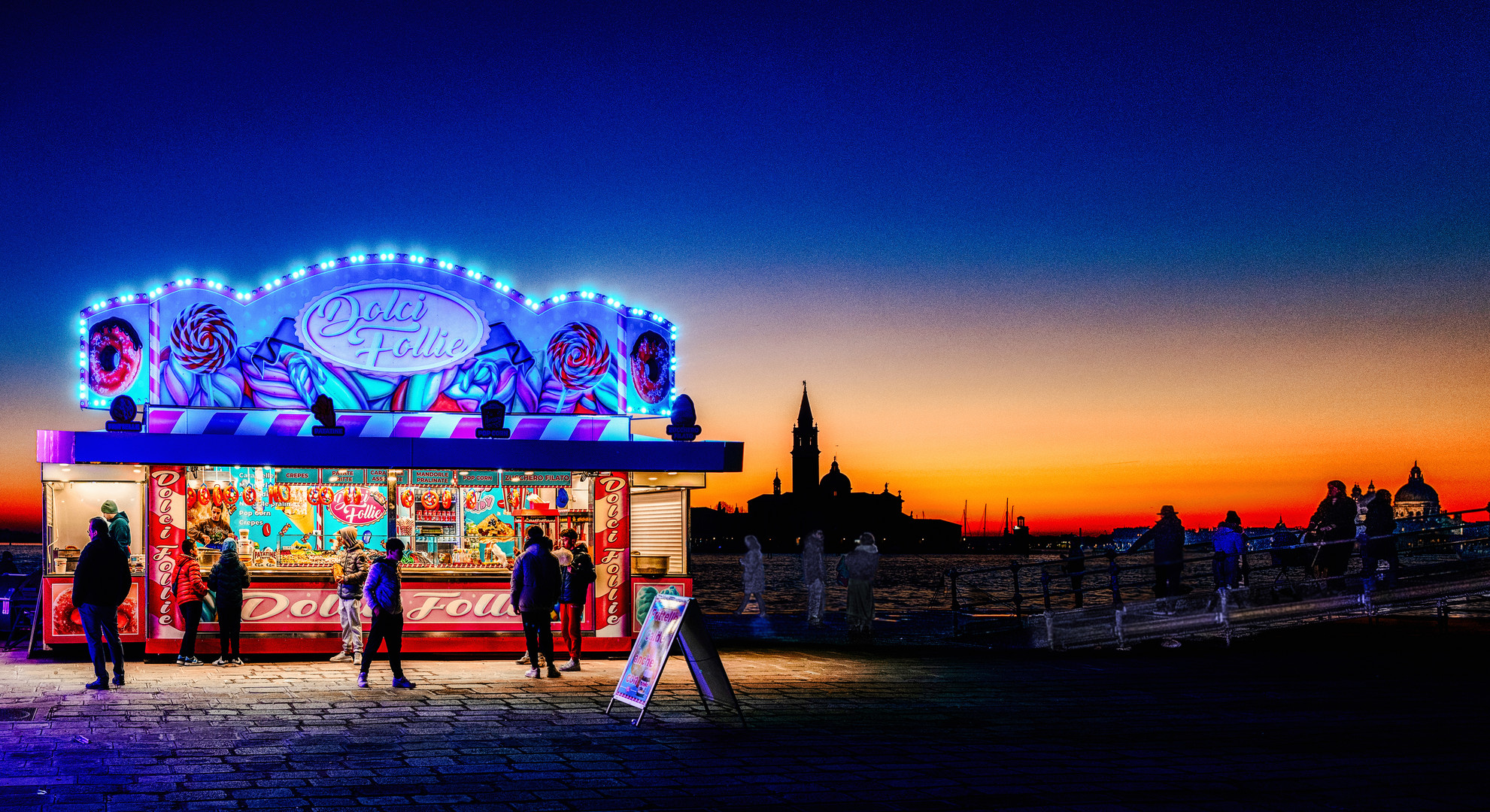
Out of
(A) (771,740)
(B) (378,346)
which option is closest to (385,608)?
(A) (771,740)

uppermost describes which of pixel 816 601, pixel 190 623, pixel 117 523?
pixel 117 523

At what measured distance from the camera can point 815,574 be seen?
72.6 feet

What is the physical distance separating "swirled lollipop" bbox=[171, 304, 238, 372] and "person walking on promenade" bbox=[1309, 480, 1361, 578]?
15796mm

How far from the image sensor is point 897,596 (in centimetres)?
4397

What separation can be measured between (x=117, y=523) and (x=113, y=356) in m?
2.34

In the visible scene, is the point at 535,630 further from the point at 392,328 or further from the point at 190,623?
the point at 392,328

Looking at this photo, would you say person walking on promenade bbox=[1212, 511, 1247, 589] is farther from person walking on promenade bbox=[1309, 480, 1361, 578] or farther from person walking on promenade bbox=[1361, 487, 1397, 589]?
person walking on promenade bbox=[1361, 487, 1397, 589]

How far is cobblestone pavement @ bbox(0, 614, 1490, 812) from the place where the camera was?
7352mm

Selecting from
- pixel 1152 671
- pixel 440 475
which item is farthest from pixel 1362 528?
pixel 440 475

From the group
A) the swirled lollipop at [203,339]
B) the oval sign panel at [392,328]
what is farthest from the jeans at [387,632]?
the swirled lollipop at [203,339]

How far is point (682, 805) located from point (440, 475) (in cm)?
1025

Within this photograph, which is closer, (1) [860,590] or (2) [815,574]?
(1) [860,590]

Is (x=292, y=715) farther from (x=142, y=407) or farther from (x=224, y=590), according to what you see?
(x=142, y=407)

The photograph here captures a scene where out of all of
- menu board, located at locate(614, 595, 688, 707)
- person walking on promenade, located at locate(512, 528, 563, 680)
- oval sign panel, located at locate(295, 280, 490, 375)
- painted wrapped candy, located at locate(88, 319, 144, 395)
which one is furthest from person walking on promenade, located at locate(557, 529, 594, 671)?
painted wrapped candy, located at locate(88, 319, 144, 395)
